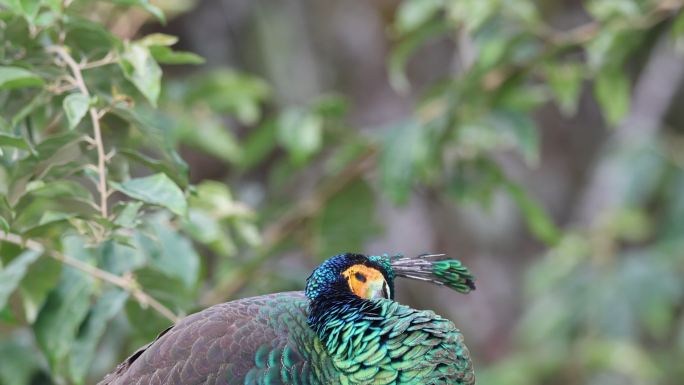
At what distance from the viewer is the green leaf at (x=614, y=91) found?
2.20 meters

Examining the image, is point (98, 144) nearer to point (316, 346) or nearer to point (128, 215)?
point (128, 215)

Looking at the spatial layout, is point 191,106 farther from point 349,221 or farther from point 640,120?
Result: point 640,120

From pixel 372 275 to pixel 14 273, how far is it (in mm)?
571

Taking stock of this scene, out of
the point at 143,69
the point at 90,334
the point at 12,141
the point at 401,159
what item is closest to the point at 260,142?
the point at 401,159

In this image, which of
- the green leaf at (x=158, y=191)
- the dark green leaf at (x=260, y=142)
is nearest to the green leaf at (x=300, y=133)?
the dark green leaf at (x=260, y=142)

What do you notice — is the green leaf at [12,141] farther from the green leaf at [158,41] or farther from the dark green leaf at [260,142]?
the dark green leaf at [260,142]

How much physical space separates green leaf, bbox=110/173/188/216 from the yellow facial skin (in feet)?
0.84

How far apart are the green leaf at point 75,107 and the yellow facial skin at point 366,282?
1.39 ft

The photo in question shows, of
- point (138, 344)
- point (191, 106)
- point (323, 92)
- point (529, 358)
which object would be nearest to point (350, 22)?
point (323, 92)

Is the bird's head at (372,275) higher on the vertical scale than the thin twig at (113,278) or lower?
higher

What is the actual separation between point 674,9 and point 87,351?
1.43m

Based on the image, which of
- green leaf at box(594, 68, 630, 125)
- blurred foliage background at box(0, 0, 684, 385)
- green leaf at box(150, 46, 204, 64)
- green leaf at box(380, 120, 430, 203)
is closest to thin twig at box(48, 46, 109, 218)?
blurred foliage background at box(0, 0, 684, 385)

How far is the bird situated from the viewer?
4.14 ft

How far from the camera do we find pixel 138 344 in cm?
183
